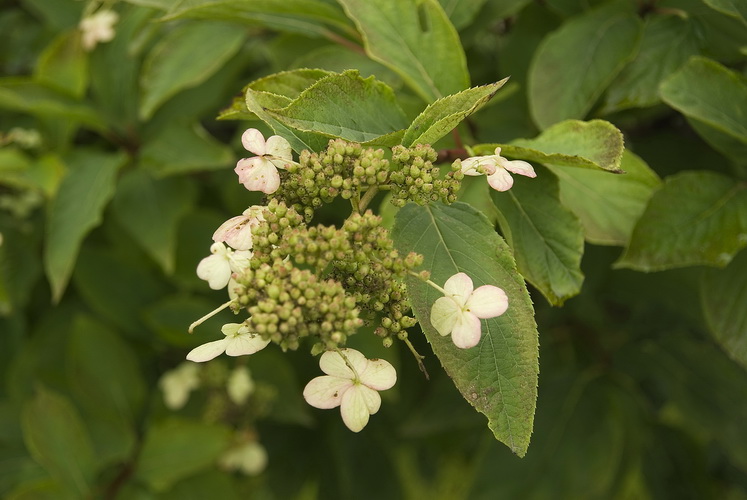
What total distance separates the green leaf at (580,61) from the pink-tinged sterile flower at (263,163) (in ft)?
1.93

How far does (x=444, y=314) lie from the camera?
2.57 feet

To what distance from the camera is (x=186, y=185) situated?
1.78 meters

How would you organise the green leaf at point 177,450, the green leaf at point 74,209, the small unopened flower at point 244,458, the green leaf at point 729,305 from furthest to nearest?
the small unopened flower at point 244,458
the green leaf at point 177,450
the green leaf at point 74,209
the green leaf at point 729,305

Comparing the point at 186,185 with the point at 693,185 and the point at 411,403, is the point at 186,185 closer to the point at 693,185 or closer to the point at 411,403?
the point at 411,403

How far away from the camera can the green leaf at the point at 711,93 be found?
3.65ft

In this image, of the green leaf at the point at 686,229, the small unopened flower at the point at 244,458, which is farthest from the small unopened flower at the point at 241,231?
the small unopened flower at the point at 244,458

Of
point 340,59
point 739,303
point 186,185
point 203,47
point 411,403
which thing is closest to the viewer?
point 739,303

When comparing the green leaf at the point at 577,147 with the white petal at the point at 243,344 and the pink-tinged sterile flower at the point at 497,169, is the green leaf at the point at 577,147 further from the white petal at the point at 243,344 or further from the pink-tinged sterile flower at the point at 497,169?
the white petal at the point at 243,344

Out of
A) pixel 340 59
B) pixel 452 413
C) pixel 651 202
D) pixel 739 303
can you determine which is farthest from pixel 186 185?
pixel 739 303

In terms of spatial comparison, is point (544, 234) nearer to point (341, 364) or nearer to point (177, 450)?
point (341, 364)

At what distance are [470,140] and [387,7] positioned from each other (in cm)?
30

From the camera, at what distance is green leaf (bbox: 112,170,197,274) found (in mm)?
1703

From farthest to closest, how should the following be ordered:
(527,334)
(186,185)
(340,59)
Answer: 1. (186,185)
2. (340,59)
3. (527,334)

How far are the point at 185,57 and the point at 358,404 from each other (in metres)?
1.06
